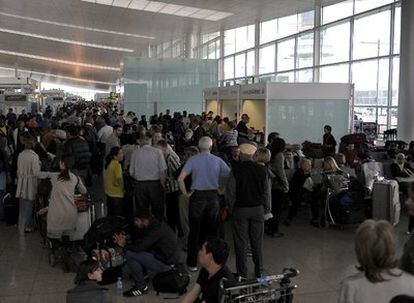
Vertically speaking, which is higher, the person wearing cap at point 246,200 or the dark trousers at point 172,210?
the person wearing cap at point 246,200

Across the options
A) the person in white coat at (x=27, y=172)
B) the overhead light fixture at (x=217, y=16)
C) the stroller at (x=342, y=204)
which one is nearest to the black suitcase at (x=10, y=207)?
the person in white coat at (x=27, y=172)

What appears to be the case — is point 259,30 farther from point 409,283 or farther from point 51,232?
point 409,283

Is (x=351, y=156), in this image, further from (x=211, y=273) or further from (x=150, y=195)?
(x=211, y=273)

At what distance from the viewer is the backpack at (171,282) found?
5406 mm

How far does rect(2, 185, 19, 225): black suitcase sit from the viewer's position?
8492mm

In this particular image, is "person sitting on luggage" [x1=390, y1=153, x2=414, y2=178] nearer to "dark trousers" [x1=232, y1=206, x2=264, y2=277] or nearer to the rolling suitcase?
the rolling suitcase

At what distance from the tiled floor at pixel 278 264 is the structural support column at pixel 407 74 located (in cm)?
739

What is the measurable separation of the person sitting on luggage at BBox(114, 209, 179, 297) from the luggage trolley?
221 cm

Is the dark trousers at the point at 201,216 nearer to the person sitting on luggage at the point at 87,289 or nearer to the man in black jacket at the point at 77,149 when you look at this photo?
the person sitting on luggage at the point at 87,289

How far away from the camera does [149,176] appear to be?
7043 mm

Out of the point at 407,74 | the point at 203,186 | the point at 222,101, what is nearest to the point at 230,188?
the point at 203,186

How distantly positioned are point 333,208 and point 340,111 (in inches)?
261

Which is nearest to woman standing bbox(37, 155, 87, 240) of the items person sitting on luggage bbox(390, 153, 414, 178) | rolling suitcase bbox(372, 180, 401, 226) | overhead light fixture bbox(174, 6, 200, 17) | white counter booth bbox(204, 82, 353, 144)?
rolling suitcase bbox(372, 180, 401, 226)

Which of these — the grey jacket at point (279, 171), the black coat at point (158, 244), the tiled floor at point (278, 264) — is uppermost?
the grey jacket at point (279, 171)
